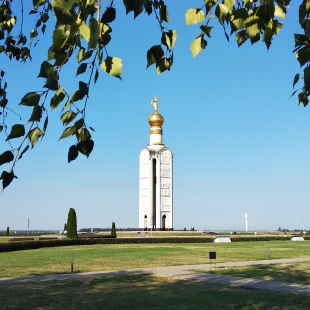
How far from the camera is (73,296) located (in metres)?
11.6

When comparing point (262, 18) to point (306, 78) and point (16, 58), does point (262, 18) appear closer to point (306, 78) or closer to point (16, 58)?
point (306, 78)

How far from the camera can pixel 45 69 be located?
189cm

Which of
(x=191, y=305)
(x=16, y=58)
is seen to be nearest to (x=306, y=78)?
(x=16, y=58)

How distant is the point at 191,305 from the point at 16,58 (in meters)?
6.76

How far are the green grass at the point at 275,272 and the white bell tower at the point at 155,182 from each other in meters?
48.3

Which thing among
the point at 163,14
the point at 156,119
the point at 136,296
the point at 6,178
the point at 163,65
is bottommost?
the point at 136,296

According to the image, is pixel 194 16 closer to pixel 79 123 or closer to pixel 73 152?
pixel 79 123

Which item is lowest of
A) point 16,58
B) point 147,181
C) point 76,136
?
point 76,136

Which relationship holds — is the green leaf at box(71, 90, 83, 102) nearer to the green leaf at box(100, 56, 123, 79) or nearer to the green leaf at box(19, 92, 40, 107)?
the green leaf at box(19, 92, 40, 107)

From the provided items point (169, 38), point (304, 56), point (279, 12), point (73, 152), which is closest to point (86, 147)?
point (73, 152)

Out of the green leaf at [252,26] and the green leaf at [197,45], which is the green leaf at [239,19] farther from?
the green leaf at [197,45]

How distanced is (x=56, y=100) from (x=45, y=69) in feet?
0.64

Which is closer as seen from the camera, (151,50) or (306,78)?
(306,78)

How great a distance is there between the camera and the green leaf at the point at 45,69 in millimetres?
1890
